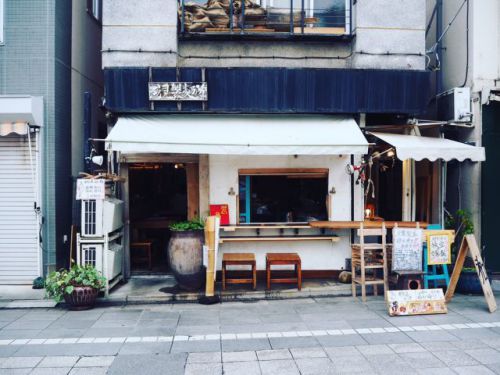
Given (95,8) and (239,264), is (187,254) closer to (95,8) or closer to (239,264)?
(239,264)

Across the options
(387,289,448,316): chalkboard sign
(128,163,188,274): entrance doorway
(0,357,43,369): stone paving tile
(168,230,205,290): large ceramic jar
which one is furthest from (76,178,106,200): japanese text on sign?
(387,289,448,316): chalkboard sign

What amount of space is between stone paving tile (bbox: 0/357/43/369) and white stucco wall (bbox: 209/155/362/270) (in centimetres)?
523

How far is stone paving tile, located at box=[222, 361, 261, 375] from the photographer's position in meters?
6.17

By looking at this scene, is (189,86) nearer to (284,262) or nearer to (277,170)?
(277,170)

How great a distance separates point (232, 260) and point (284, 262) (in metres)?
1.19

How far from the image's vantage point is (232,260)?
10164 millimetres

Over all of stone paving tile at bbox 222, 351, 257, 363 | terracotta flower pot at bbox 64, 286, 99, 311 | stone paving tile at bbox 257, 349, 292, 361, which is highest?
terracotta flower pot at bbox 64, 286, 99, 311

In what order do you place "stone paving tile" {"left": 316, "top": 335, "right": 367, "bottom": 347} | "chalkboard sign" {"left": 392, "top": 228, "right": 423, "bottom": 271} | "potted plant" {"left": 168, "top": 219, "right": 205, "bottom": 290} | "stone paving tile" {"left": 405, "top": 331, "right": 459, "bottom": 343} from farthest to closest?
"potted plant" {"left": 168, "top": 219, "right": 205, "bottom": 290}
"chalkboard sign" {"left": 392, "top": 228, "right": 423, "bottom": 271}
"stone paving tile" {"left": 405, "top": 331, "right": 459, "bottom": 343}
"stone paving tile" {"left": 316, "top": 335, "right": 367, "bottom": 347}

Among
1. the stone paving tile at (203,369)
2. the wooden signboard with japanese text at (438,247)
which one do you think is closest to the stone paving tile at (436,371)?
the stone paving tile at (203,369)

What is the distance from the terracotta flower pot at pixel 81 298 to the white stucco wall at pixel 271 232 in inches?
127

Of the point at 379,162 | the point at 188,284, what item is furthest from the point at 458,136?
the point at 188,284

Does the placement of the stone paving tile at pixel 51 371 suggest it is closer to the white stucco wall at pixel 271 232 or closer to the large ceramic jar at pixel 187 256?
the large ceramic jar at pixel 187 256

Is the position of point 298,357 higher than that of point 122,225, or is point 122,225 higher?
point 122,225

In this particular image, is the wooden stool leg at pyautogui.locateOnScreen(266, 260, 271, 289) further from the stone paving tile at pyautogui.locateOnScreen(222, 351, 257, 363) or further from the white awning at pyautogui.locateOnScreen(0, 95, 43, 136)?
the white awning at pyautogui.locateOnScreen(0, 95, 43, 136)
